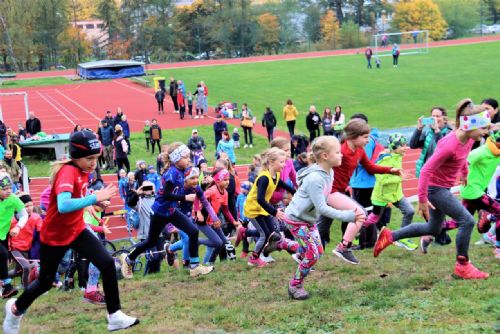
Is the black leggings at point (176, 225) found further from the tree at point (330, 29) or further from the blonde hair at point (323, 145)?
the tree at point (330, 29)

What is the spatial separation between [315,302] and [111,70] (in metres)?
45.4

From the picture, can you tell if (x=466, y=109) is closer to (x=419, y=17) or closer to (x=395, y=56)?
(x=395, y=56)

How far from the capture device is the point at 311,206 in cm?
695

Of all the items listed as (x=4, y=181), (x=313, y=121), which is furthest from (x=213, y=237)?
(x=313, y=121)

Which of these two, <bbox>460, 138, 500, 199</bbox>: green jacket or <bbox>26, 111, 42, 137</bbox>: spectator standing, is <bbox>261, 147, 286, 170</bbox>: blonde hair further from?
<bbox>26, 111, 42, 137</bbox>: spectator standing

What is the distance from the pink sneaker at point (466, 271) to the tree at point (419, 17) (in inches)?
Answer: 3180

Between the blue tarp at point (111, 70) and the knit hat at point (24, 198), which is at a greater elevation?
the blue tarp at point (111, 70)

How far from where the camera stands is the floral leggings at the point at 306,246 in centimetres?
700

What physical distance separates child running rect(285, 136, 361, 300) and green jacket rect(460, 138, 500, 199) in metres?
2.20

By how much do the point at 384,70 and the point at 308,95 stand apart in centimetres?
1279

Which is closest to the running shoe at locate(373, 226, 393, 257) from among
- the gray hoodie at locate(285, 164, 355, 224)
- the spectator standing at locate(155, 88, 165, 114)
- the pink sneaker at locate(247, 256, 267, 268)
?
the gray hoodie at locate(285, 164, 355, 224)

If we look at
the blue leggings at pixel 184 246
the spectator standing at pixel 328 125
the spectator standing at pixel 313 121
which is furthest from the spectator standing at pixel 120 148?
the blue leggings at pixel 184 246

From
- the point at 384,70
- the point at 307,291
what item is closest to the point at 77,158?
the point at 307,291

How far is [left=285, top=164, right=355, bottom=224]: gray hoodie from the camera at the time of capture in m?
6.71
